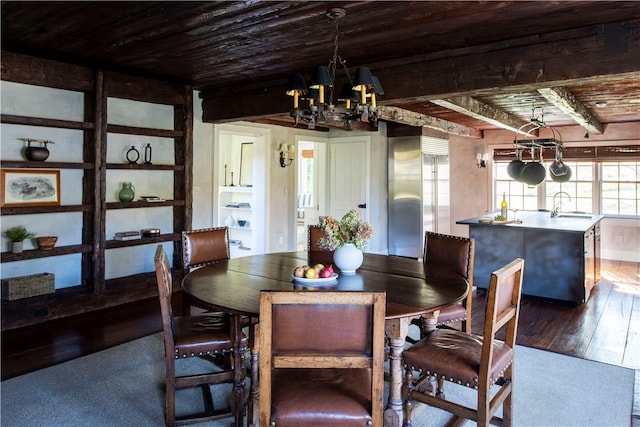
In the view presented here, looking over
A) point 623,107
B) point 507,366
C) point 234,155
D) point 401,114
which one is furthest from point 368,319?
point 234,155

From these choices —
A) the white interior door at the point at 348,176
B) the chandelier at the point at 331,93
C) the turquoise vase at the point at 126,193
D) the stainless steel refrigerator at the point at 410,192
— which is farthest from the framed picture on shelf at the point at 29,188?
the stainless steel refrigerator at the point at 410,192

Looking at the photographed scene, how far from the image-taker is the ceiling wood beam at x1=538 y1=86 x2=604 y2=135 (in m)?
4.27

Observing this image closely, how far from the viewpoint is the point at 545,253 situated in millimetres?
5039

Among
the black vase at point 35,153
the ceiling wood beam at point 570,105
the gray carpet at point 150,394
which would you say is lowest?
the gray carpet at point 150,394

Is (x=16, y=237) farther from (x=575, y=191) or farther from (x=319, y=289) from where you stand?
(x=575, y=191)

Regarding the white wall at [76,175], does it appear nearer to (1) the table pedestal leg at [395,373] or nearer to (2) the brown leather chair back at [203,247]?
(2) the brown leather chair back at [203,247]

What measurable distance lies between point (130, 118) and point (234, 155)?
372 centimetres

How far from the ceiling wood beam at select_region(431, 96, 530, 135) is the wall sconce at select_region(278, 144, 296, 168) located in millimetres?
2565

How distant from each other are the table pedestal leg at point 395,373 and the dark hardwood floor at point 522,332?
204 cm

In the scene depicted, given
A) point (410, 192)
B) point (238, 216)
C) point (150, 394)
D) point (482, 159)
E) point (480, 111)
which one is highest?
point (480, 111)

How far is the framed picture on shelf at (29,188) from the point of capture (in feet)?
13.4

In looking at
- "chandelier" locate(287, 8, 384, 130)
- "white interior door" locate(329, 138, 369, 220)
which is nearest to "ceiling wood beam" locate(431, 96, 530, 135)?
"chandelier" locate(287, 8, 384, 130)

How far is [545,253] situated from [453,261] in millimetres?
2515

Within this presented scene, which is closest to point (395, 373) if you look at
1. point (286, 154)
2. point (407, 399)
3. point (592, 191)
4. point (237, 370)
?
point (407, 399)
